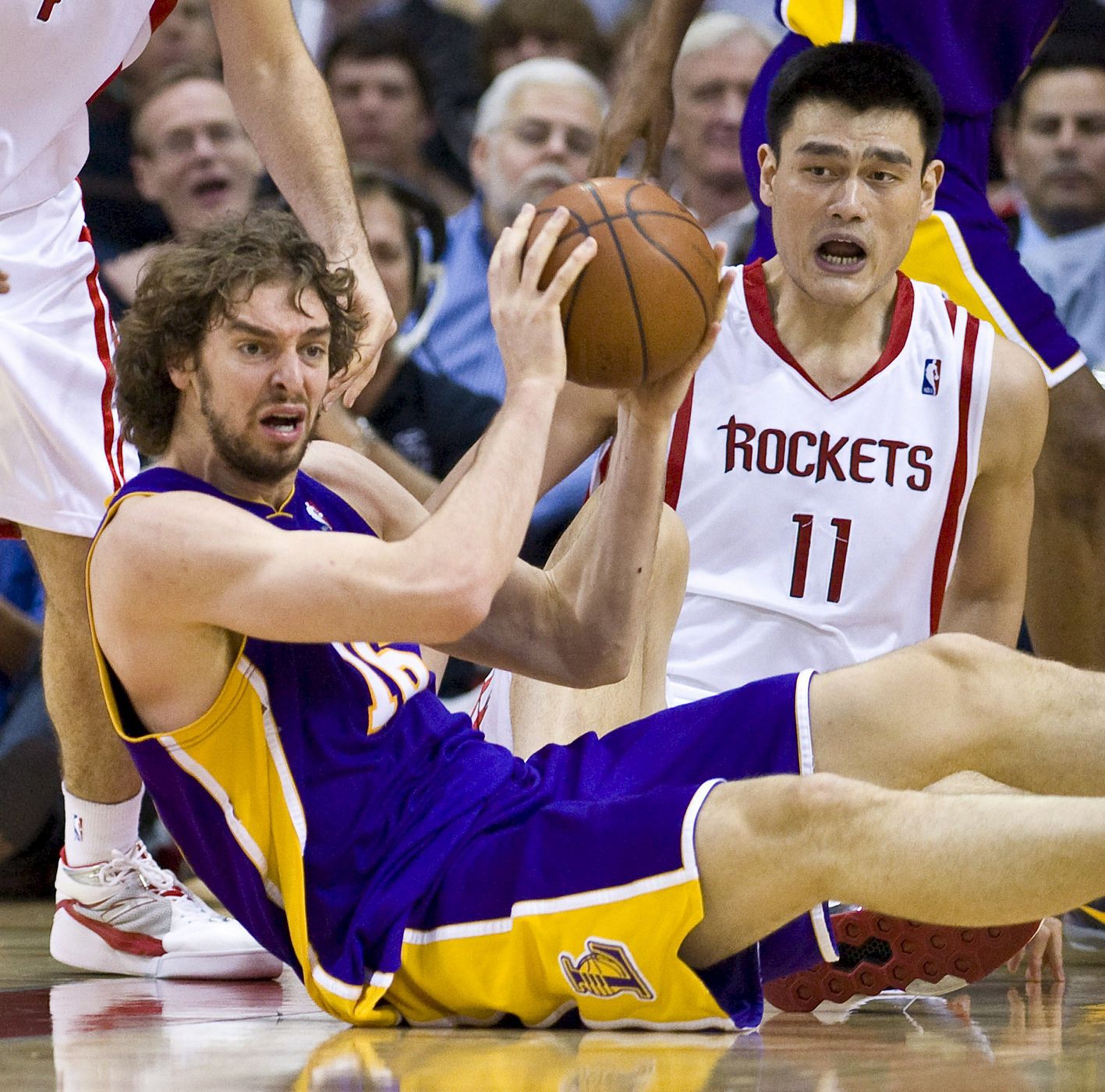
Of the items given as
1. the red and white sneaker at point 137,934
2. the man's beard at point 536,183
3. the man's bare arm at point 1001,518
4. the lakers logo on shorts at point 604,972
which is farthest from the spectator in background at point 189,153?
the lakers logo on shorts at point 604,972

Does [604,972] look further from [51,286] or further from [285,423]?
[51,286]

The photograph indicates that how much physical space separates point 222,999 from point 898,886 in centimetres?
138

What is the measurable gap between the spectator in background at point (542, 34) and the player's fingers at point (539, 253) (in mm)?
3079

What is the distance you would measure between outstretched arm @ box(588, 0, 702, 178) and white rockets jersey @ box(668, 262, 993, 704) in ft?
2.60

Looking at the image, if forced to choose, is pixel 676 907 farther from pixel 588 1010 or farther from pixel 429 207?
pixel 429 207

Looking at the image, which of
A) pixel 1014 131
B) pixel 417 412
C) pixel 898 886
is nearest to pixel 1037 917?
pixel 898 886

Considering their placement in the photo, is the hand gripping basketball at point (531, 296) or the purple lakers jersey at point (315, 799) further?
the hand gripping basketball at point (531, 296)

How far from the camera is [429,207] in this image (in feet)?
19.5

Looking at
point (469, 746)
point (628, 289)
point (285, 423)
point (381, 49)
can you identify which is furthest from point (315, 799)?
point (381, 49)

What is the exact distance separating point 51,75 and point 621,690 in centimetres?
166

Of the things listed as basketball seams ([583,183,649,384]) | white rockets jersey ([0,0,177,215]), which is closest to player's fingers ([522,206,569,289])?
basketball seams ([583,183,649,384])

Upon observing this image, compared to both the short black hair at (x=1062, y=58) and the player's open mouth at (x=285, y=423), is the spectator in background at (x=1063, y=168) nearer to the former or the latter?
the short black hair at (x=1062, y=58)

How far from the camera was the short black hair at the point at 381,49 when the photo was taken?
6.02 metres

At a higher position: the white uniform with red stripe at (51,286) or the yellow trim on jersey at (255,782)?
the white uniform with red stripe at (51,286)
